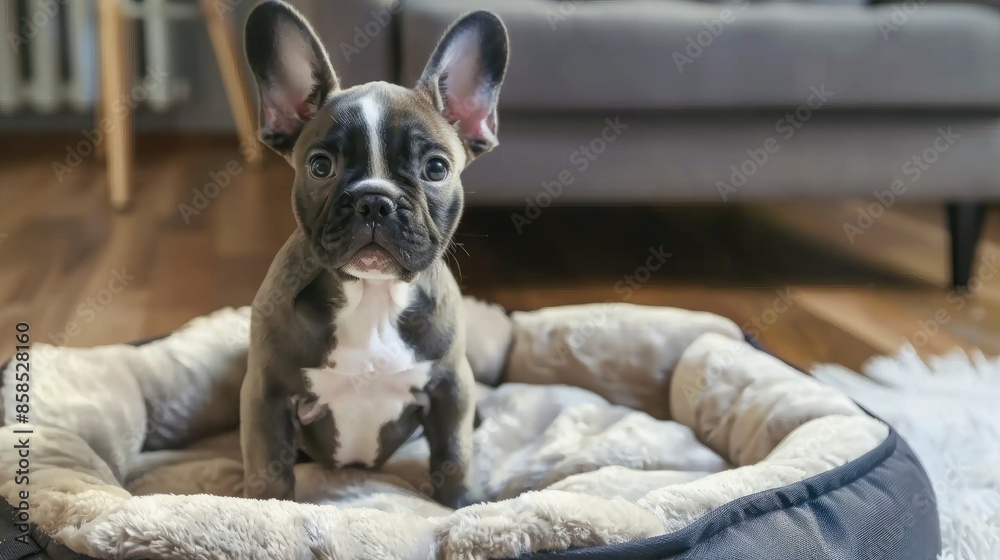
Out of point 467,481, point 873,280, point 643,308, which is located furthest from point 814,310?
point 467,481

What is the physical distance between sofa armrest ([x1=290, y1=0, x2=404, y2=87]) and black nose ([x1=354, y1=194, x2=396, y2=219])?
172mm

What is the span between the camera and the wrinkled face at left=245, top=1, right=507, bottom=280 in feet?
2.00

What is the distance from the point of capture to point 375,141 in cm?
61

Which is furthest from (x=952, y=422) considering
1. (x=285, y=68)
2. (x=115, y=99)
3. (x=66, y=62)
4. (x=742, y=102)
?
(x=66, y=62)

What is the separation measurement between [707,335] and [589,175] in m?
0.30

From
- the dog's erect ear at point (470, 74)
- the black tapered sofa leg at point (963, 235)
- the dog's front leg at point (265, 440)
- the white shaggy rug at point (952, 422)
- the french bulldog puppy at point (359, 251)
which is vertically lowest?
the white shaggy rug at point (952, 422)

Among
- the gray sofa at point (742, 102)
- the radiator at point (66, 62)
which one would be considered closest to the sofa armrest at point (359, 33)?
the gray sofa at point (742, 102)

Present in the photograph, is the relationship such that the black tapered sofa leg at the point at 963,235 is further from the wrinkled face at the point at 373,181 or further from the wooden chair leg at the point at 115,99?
the wooden chair leg at the point at 115,99

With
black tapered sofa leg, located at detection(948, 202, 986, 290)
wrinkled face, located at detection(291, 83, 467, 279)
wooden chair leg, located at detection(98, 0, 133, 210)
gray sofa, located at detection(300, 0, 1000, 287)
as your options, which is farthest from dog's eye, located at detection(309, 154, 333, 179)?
black tapered sofa leg, located at detection(948, 202, 986, 290)

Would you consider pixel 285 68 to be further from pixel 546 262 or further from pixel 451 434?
pixel 546 262

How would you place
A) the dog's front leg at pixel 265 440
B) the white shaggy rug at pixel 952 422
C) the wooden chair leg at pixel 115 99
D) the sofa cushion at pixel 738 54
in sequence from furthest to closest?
1. the wooden chair leg at pixel 115 99
2. the sofa cushion at pixel 738 54
3. the white shaggy rug at pixel 952 422
4. the dog's front leg at pixel 265 440

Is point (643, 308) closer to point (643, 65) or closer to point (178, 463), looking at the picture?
point (643, 65)

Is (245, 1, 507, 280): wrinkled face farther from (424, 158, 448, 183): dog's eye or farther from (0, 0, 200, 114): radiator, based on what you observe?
(0, 0, 200, 114): radiator

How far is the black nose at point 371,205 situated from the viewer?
0.60 meters
